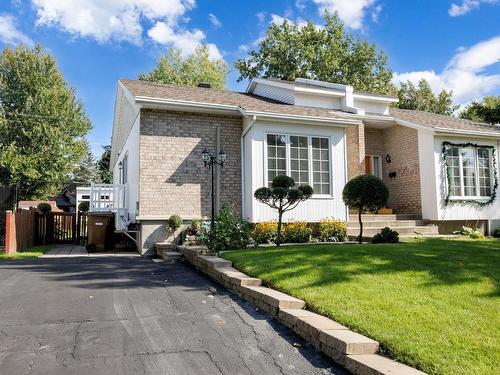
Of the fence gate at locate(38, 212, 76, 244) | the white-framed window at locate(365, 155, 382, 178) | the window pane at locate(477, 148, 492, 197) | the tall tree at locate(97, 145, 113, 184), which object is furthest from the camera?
the tall tree at locate(97, 145, 113, 184)

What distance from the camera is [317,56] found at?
3100cm

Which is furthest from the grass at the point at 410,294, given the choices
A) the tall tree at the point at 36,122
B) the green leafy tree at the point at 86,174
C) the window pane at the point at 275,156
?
the green leafy tree at the point at 86,174

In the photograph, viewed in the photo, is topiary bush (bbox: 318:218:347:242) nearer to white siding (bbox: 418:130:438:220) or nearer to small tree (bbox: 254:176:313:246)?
small tree (bbox: 254:176:313:246)

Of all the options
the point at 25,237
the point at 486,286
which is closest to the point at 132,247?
the point at 25,237

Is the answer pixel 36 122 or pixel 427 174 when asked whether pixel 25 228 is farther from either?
pixel 36 122

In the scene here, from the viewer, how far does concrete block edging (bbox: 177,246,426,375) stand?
118 inches

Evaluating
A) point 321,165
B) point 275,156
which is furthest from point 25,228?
point 321,165

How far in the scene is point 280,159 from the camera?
1161 cm

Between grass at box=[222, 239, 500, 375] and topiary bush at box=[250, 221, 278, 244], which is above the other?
topiary bush at box=[250, 221, 278, 244]

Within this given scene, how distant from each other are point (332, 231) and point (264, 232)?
2.05 meters

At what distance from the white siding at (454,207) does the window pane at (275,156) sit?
17.3 feet

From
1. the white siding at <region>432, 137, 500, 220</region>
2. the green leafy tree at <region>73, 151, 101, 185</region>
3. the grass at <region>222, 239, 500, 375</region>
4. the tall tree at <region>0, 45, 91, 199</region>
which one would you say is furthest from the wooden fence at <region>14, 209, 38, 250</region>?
the green leafy tree at <region>73, 151, 101, 185</region>

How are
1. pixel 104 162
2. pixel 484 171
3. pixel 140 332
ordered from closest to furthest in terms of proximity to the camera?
pixel 140 332 → pixel 484 171 → pixel 104 162

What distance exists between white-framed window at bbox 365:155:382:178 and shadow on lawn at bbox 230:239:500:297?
7.88m
